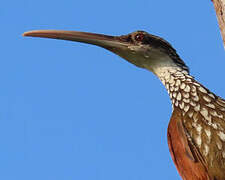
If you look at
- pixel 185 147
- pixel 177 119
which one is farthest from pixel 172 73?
pixel 185 147

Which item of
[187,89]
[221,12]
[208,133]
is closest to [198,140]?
[208,133]

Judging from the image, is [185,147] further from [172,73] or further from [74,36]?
[74,36]

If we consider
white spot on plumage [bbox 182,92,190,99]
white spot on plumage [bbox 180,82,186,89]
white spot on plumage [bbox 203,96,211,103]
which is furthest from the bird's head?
white spot on plumage [bbox 203,96,211,103]

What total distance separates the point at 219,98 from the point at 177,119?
2.30ft

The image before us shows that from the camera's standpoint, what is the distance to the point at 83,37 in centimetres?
694

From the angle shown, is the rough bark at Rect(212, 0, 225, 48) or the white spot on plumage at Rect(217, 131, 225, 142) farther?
the rough bark at Rect(212, 0, 225, 48)

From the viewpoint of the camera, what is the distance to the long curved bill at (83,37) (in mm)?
6938

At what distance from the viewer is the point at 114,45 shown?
705cm

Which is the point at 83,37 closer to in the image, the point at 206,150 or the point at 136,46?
the point at 136,46

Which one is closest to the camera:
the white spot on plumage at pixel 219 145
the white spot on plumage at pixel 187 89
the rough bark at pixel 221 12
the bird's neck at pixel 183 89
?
the white spot on plumage at pixel 219 145

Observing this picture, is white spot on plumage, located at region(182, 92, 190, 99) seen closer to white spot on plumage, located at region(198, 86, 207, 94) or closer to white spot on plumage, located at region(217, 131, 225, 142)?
white spot on plumage, located at region(198, 86, 207, 94)

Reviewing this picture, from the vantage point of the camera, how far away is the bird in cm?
577

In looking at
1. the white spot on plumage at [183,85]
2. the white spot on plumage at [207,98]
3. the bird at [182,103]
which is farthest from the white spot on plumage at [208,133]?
the white spot on plumage at [183,85]

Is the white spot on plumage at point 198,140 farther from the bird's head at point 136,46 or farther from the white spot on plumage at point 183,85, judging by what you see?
the bird's head at point 136,46
